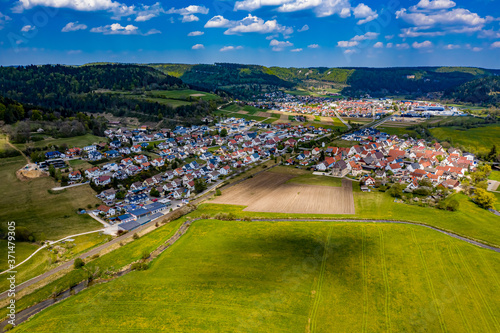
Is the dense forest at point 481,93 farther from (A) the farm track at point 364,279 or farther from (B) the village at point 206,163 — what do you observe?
(A) the farm track at point 364,279

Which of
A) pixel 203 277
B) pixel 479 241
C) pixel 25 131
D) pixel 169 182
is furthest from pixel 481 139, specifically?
pixel 25 131

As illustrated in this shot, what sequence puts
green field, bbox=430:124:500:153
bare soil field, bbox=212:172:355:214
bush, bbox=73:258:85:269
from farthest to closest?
green field, bbox=430:124:500:153 < bare soil field, bbox=212:172:355:214 < bush, bbox=73:258:85:269

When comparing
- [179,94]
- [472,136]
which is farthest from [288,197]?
[179,94]

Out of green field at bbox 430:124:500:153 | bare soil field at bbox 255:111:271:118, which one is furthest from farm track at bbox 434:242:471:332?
bare soil field at bbox 255:111:271:118

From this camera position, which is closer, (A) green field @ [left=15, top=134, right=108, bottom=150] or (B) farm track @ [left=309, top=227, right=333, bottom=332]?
(B) farm track @ [left=309, top=227, right=333, bottom=332]

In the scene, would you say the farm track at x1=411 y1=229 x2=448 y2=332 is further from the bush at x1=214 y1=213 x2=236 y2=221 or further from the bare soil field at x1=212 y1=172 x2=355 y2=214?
the bush at x1=214 y1=213 x2=236 y2=221

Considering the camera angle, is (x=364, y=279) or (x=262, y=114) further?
(x=262, y=114)

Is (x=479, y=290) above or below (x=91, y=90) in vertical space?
below

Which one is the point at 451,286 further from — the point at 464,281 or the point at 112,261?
the point at 112,261
